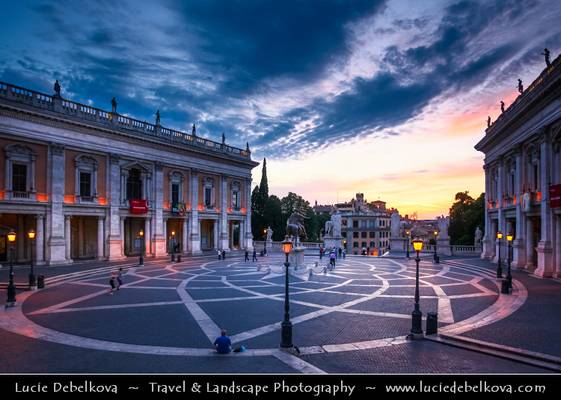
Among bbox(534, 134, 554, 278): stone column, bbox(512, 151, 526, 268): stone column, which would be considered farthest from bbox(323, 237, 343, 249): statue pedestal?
bbox(534, 134, 554, 278): stone column

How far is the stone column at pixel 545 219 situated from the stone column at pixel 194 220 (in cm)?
3555

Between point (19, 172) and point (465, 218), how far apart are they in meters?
68.8

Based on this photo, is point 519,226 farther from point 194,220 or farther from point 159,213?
point 159,213

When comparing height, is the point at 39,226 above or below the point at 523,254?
above

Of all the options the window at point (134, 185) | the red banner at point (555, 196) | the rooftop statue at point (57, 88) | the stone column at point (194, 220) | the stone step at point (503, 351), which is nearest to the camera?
the stone step at point (503, 351)

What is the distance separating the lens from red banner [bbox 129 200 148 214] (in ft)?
124

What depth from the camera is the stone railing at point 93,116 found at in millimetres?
29344

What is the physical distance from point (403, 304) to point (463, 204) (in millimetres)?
67443

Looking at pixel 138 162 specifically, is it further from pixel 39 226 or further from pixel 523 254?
pixel 523 254

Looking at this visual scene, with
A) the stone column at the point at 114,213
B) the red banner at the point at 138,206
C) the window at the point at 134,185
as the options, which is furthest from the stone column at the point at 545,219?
the window at the point at 134,185

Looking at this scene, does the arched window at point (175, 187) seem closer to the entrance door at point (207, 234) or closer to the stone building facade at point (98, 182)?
the stone building facade at point (98, 182)

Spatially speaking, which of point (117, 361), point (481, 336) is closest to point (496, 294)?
point (481, 336)

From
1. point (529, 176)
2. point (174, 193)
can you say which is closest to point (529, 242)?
point (529, 176)

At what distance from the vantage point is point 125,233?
43.2 meters
